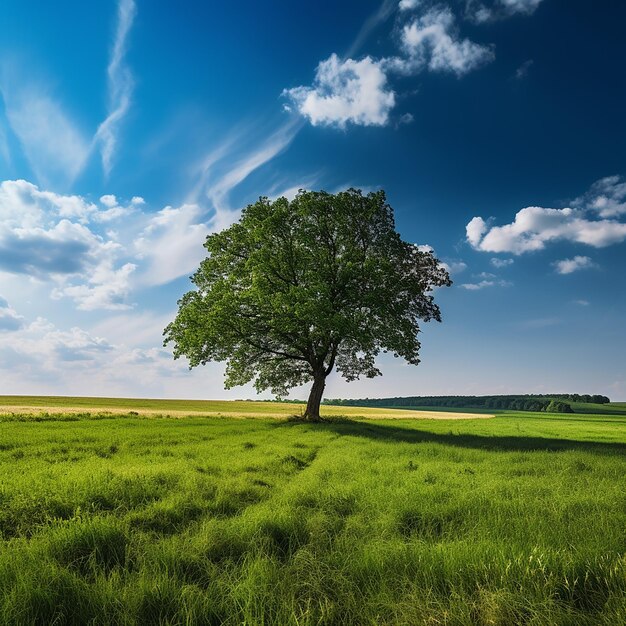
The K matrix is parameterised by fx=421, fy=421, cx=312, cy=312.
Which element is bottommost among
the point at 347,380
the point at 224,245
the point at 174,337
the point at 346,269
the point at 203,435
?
the point at 203,435

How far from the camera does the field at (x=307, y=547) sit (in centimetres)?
430

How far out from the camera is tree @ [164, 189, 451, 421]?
32062mm

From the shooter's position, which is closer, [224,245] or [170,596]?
[170,596]

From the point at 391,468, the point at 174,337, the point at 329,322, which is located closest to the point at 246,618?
the point at 391,468

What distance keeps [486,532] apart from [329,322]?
23.3m

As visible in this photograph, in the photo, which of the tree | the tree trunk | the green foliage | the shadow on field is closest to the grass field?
the tree trunk

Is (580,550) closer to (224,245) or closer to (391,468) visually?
(391,468)

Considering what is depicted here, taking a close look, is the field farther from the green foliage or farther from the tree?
the green foliage

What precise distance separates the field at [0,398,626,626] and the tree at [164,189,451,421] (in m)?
19.9

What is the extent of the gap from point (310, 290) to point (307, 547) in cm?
2519

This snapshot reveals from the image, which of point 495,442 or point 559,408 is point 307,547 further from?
point 559,408

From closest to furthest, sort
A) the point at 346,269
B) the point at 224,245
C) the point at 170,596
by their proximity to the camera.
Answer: the point at 170,596, the point at 346,269, the point at 224,245

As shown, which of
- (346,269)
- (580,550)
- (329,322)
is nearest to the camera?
(580,550)

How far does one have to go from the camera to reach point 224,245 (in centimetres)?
3881
